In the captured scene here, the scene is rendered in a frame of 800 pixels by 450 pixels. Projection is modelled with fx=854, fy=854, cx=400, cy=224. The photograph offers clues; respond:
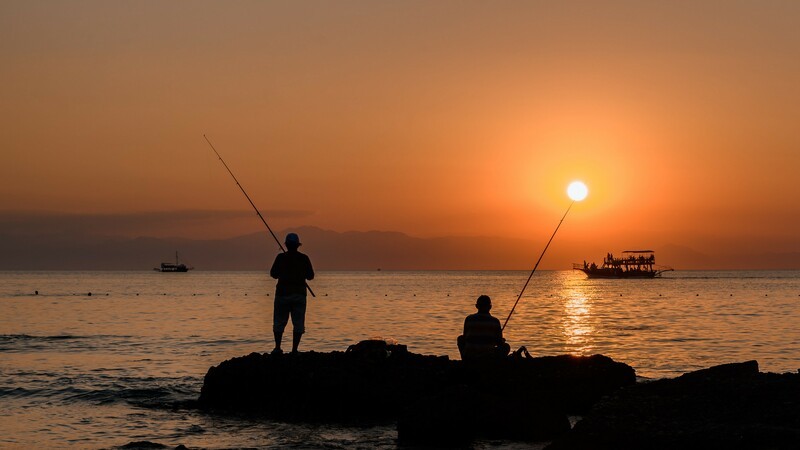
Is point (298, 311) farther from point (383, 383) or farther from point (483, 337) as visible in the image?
point (483, 337)

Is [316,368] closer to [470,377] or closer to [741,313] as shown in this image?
[470,377]

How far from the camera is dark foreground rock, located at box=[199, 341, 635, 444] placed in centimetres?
1431

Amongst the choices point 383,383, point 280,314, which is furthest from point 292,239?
point 383,383

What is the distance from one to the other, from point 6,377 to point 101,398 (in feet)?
16.8

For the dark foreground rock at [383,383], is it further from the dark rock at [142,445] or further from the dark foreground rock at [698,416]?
the dark rock at [142,445]

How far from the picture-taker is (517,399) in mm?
13406

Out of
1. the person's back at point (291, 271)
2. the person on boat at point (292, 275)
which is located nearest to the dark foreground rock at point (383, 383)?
the person on boat at point (292, 275)

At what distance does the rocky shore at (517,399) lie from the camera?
942 cm

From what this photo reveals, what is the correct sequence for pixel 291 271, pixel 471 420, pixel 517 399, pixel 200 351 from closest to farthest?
pixel 471 420
pixel 517 399
pixel 291 271
pixel 200 351

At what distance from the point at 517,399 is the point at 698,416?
4085 mm

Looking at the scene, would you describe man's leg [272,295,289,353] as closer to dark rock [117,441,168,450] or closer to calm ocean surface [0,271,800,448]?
calm ocean surface [0,271,800,448]

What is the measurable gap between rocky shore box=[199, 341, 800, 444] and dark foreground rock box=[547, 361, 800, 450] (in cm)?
1

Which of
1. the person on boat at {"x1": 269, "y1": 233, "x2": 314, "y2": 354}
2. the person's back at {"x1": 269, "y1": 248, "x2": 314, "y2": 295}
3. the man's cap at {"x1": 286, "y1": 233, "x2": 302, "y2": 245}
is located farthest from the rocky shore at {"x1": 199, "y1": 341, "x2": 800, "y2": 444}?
the man's cap at {"x1": 286, "y1": 233, "x2": 302, "y2": 245}

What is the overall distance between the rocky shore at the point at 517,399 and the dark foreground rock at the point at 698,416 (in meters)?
0.01
